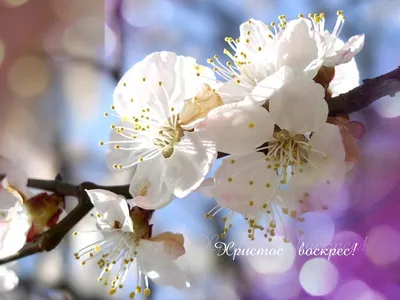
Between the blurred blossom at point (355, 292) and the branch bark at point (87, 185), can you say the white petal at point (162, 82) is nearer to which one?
the branch bark at point (87, 185)

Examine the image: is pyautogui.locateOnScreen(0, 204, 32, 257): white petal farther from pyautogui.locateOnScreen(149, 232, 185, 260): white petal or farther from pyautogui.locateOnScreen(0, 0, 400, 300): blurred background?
pyautogui.locateOnScreen(149, 232, 185, 260): white petal

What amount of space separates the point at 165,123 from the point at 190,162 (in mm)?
70

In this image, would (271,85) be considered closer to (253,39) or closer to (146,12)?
(253,39)

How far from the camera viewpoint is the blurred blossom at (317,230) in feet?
3.01

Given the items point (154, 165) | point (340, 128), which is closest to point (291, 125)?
point (340, 128)

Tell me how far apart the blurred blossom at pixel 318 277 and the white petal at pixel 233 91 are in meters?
0.37

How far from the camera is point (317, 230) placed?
0.93 metres

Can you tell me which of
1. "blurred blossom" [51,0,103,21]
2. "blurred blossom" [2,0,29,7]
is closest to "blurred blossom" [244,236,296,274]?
"blurred blossom" [51,0,103,21]

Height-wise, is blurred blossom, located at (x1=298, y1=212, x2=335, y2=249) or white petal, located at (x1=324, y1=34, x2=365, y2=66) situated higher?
white petal, located at (x1=324, y1=34, x2=365, y2=66)

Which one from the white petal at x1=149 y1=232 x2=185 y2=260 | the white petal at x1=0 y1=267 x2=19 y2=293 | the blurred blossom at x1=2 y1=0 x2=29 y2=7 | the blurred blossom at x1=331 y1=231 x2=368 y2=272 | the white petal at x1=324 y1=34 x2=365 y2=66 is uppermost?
the white petal at x1=324 y1=34 x2=365 y2=66

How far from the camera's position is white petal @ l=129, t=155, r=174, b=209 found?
27.7 inches

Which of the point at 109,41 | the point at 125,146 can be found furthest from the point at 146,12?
the point at 125,146

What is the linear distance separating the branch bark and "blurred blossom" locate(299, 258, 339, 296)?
32 cm

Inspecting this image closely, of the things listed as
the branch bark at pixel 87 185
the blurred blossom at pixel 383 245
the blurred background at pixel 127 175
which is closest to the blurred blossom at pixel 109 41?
the blurred background at pixel 127 175
